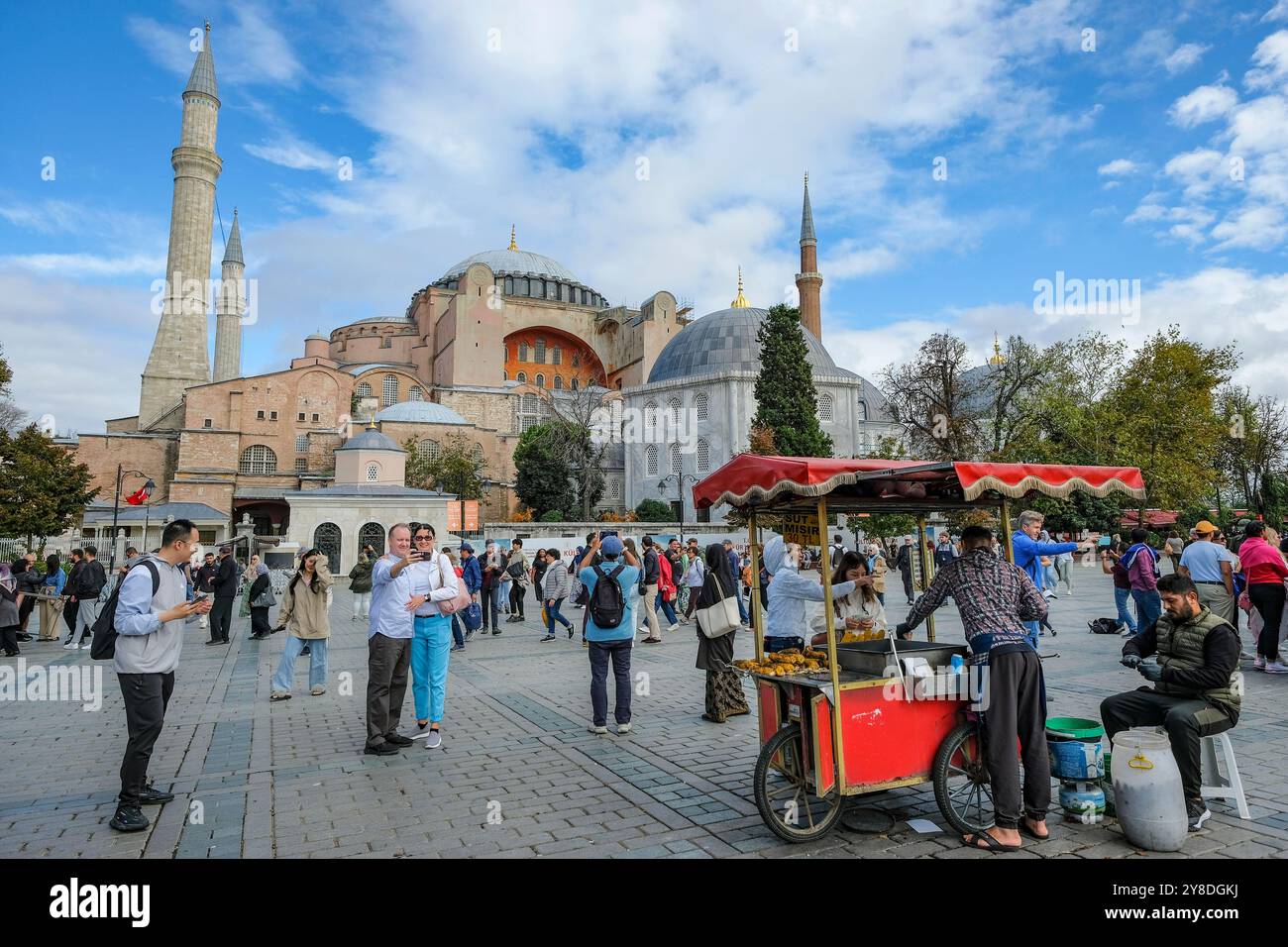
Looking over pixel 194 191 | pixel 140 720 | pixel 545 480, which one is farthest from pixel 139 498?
pixel 140 720

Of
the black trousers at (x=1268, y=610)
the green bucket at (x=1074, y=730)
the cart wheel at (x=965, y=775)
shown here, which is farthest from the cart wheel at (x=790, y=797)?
the black trousers at (x=1268, y=610)

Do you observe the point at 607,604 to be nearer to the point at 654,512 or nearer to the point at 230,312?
the point at 654,512

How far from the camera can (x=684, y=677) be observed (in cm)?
919

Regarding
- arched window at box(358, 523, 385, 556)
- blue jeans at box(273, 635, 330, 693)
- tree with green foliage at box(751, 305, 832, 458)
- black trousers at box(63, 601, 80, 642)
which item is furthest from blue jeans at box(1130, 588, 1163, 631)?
arched window at box(358, 523, 385, 556)

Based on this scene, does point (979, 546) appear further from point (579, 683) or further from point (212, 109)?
point (212, 109)

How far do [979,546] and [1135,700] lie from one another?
1.44m

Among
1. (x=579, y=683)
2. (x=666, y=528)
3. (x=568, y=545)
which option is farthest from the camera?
(x=666, y=528)

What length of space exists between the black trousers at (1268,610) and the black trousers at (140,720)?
33.5 feet

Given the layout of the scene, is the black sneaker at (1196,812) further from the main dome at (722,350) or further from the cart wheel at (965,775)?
the main dome at (722,350)

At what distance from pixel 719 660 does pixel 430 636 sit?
2.59 metres

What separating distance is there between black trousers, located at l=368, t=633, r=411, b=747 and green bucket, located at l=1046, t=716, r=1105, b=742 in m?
4.71

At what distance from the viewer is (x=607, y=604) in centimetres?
631

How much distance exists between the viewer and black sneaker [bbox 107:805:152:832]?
4.39 metres
